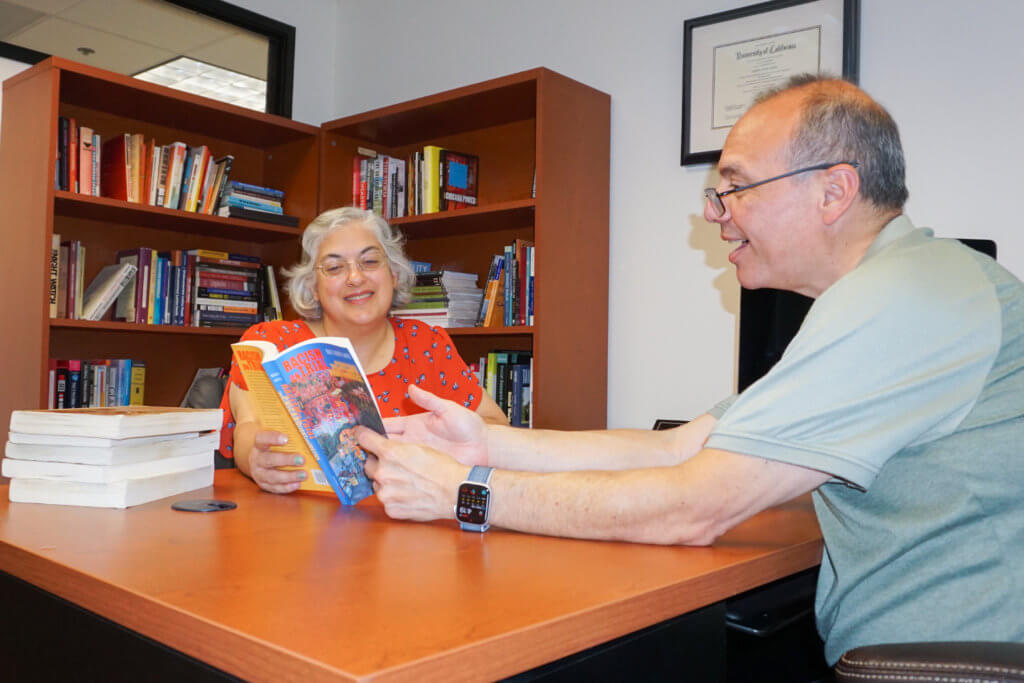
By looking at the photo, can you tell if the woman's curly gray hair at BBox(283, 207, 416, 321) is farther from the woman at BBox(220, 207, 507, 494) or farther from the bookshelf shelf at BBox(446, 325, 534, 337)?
the bookshelf shelf at BBox(446, 325, 534, 337)

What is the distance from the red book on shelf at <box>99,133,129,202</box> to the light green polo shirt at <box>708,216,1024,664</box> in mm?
2799

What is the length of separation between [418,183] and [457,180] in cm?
15

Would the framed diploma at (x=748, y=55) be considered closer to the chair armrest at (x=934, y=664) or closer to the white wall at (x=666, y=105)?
the white wall at (x=666, y=105)

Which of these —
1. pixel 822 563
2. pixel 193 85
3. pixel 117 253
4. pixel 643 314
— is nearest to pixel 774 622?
pixel 822 563

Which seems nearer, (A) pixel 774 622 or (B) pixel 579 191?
(A) pixel 774 622

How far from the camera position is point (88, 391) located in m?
3.17

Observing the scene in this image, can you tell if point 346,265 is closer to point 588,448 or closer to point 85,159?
point 588,448

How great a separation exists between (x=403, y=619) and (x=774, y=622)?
57 cm

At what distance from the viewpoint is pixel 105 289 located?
3.21 meters

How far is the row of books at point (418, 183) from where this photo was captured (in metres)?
3.36

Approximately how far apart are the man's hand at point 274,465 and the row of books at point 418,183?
→ 194 cm

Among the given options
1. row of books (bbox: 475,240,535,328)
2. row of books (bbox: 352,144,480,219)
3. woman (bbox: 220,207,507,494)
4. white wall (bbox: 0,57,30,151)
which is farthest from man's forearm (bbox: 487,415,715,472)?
white wall (bbox: 0,57,30,151)

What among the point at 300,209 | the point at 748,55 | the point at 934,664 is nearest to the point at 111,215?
the point at 300,209

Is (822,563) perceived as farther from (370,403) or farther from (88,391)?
(88,391)
